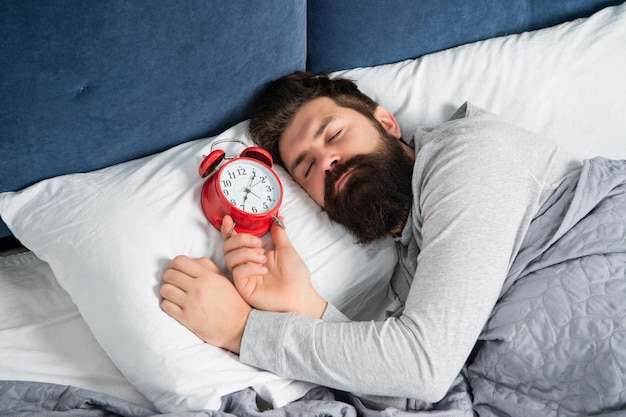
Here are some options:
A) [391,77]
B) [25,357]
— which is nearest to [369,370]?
[25,357]

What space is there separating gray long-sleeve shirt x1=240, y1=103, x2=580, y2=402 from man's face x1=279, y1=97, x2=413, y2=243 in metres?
0.10

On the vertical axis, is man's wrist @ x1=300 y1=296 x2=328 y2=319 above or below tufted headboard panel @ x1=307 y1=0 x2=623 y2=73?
below

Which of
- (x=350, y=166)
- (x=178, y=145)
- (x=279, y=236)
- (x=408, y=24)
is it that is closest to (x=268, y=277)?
(x=279, y=236)

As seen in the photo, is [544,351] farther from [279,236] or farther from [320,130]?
[320,130]

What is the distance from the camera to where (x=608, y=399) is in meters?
1.01

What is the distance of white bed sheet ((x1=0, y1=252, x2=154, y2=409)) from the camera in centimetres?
114

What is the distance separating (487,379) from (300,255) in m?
0.44

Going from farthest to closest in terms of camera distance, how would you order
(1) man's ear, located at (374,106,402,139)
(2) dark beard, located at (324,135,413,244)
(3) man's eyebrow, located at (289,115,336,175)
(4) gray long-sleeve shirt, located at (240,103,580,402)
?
(1) man's ear, located at (374,106,402,139), (3) man's eyebrow, located at (289,115,336,175), (2) dark beard, located at (324,135,413,244), (4) gray long-sleeve shirt, located at (240,103,580,402)

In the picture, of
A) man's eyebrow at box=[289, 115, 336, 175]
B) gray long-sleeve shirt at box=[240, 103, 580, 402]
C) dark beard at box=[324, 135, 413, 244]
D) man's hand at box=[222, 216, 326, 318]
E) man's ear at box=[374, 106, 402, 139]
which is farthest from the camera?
man's ear at box=[374, 106, 402, 139]

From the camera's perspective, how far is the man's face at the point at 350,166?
1256 mm

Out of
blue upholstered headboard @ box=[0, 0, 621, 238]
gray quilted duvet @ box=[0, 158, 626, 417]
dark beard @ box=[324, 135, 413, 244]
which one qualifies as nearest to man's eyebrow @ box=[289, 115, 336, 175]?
dark beard @ box=[324, 135, 413, 244]

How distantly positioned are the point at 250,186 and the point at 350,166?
23 cm

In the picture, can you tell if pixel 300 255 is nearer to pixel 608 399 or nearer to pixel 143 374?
pixel 143 374

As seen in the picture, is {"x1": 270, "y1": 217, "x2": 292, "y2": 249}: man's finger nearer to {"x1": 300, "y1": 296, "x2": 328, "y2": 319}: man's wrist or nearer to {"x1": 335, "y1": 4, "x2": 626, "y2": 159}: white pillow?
{"x1": 300, "y1": 296, "x2": 328, "y2": 319}: man's wrist
